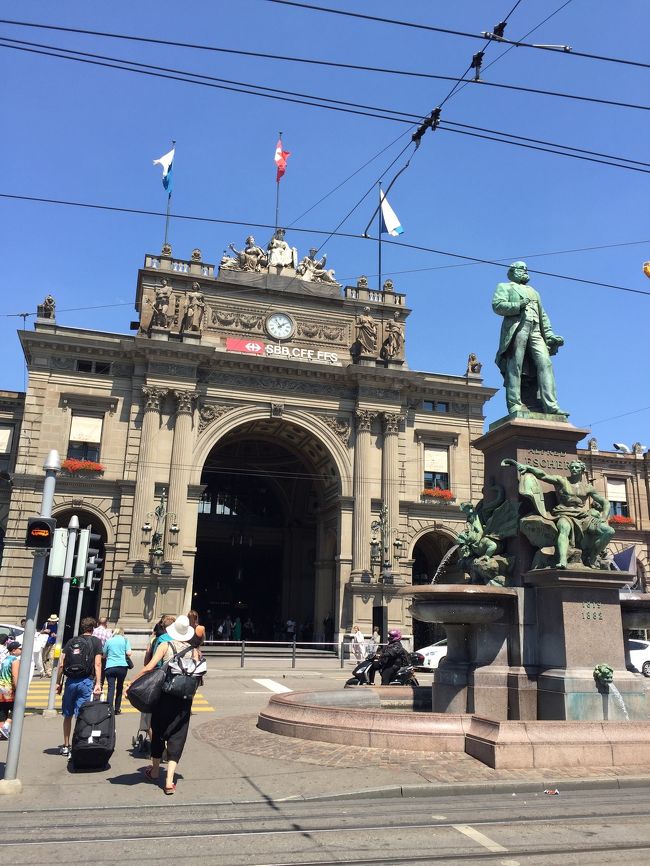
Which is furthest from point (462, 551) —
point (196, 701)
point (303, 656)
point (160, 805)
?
point (303, 656)

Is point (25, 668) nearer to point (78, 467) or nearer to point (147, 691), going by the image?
point (147, 691)

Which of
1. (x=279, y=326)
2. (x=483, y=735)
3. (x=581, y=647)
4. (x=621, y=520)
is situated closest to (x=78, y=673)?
(x=483, y=735)

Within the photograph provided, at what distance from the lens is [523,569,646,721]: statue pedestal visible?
9984 millimetres

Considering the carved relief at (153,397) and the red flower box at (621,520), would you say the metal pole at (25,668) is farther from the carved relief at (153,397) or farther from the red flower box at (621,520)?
the red flower box at (621,520)

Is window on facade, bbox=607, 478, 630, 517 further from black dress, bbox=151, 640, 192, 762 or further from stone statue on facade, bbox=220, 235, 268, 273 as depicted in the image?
black dress, bbox=151, 640, 192, 762

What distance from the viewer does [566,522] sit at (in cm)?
1105

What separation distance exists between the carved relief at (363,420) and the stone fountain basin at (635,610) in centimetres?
2727

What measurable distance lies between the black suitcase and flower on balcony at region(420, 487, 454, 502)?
31.8 m

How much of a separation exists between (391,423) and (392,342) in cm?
482

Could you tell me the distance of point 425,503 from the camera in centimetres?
3906

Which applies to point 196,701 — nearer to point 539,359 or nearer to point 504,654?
point 504,654

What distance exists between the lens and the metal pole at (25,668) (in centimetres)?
746

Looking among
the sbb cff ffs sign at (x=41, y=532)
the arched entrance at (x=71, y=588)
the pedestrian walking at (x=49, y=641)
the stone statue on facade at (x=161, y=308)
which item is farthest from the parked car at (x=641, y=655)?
the stone statue on facade at (x=161, y=308)

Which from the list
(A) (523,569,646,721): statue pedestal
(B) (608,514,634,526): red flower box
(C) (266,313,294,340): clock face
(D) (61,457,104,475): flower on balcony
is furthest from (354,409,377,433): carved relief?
(A) (523,569,646,721): statue pedestal
